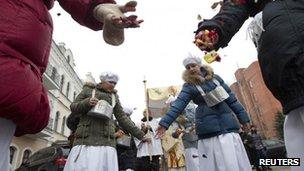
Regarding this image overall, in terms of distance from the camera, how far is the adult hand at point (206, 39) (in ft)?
6.30

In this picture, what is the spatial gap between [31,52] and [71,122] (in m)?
3.49

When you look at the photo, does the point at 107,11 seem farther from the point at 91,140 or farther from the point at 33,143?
the point at 33,143

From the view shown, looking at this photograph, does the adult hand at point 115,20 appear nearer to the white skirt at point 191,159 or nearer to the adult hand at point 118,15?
the adult hand at point 118,15

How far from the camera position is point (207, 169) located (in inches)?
156

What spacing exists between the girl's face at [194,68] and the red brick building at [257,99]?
41803mm

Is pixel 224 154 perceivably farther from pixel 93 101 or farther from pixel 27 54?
pixel 27 54

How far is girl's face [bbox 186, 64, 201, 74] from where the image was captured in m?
4.44

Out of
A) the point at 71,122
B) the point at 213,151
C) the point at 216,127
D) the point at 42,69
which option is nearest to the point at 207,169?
the point at 213,151

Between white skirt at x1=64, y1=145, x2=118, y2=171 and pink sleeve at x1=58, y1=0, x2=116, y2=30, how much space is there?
261 cm

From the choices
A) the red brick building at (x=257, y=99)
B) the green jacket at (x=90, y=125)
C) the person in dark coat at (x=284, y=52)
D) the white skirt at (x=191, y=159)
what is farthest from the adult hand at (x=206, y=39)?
the red brick building at (x=257, y=99)

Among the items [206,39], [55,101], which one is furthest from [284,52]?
[55,101]

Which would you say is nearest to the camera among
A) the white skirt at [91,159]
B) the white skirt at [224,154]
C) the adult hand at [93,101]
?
the white skirt at [224,154]

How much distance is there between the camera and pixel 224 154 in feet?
12.4

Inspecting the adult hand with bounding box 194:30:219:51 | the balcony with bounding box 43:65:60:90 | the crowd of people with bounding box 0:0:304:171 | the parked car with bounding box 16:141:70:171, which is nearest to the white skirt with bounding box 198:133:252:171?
the crowd of people with bounding box 0:0:304:171
